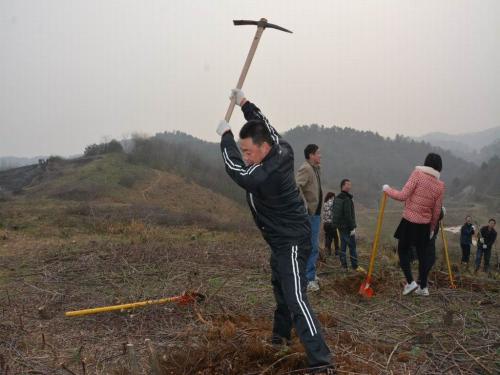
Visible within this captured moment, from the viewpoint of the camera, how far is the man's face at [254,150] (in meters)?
3.41

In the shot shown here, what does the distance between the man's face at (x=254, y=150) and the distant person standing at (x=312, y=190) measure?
2.49 metres

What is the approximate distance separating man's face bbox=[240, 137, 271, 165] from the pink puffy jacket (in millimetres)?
2671

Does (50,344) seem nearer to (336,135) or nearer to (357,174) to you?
(357,174)

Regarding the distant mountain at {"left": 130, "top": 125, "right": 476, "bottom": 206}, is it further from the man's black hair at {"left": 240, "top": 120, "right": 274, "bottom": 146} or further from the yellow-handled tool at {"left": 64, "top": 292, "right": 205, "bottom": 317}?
the man's black hair at {"left": 240, "top": 120, "right": 274, "bottom": 146}

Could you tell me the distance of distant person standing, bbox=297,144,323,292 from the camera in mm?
5895

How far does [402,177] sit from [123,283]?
10094 cm

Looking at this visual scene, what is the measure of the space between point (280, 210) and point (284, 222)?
0.09 metres

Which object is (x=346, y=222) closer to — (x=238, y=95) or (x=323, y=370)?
(x=238, y=95)

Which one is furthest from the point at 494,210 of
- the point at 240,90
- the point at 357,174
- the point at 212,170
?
the point at 240,90

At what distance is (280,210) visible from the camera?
136 inches

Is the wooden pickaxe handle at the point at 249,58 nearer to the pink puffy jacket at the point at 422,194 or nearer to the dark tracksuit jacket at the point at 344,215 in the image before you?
the pink puffy jacket at the point at 422,194

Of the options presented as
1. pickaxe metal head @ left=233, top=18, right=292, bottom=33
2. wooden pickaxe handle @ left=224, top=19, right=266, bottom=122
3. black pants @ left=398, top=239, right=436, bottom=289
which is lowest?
black pants @ left=398, top=239, right=436, bottom=289

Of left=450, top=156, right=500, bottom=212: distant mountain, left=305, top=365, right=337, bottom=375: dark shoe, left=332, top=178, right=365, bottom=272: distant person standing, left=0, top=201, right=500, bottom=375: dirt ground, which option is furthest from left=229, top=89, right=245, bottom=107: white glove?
left=450, top=156, right=500, bottom=212: distant mountain

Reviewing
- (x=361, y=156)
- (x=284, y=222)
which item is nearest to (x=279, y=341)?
(x=284, y=222)
